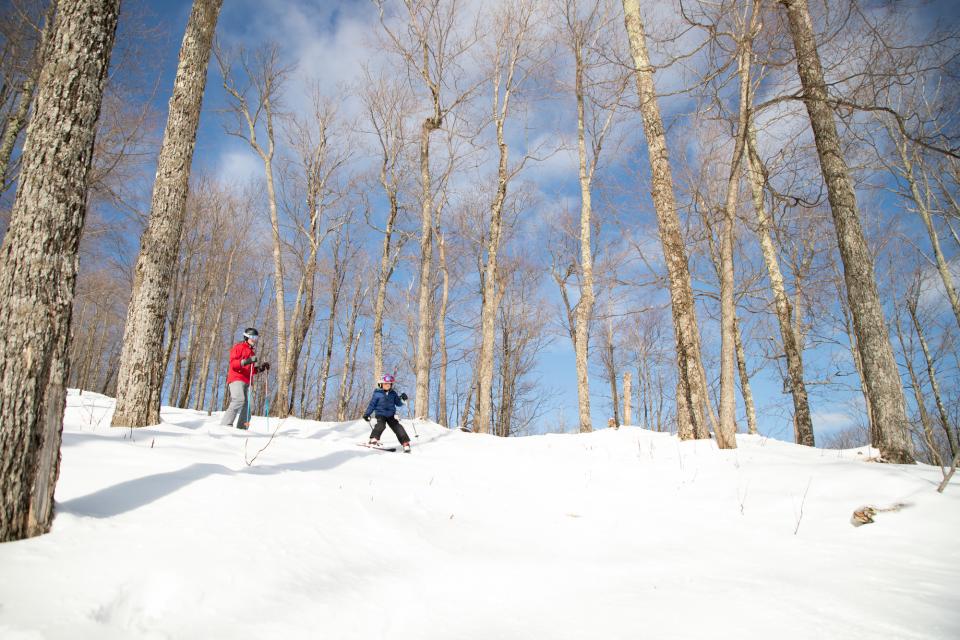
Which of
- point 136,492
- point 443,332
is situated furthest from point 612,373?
point 136,492

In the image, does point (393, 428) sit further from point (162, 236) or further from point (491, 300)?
Result: point (491, 300)

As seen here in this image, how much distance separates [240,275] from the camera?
73.7 ft

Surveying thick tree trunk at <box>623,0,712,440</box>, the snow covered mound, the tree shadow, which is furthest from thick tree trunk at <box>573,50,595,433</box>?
the tree shadow

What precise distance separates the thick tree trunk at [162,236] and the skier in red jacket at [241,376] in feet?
5.94

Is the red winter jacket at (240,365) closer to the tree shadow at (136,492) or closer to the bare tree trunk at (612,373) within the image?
the tree shadow at (136,492)

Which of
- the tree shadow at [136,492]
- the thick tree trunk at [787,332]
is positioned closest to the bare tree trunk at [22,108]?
the tree shadow at [136,492]

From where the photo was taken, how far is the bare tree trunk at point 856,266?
570 centimetres

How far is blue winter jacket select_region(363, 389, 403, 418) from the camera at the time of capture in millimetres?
8070

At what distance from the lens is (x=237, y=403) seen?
742 centimetres

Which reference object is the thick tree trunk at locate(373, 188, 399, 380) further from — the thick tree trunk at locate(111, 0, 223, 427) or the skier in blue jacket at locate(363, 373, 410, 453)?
the thick tree trunk at locate(111, 0, 223, 427)

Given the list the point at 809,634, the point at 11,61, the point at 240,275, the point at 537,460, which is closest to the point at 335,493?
the point at 809,634

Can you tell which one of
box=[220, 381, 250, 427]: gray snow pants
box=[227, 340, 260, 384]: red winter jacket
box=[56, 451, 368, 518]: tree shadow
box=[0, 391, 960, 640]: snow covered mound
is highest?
box=[227, 340, 260, 384]: red winter jacket

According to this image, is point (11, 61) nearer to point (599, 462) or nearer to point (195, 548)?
point (195, 548)

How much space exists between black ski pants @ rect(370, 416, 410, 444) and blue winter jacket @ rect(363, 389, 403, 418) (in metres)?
0.09
